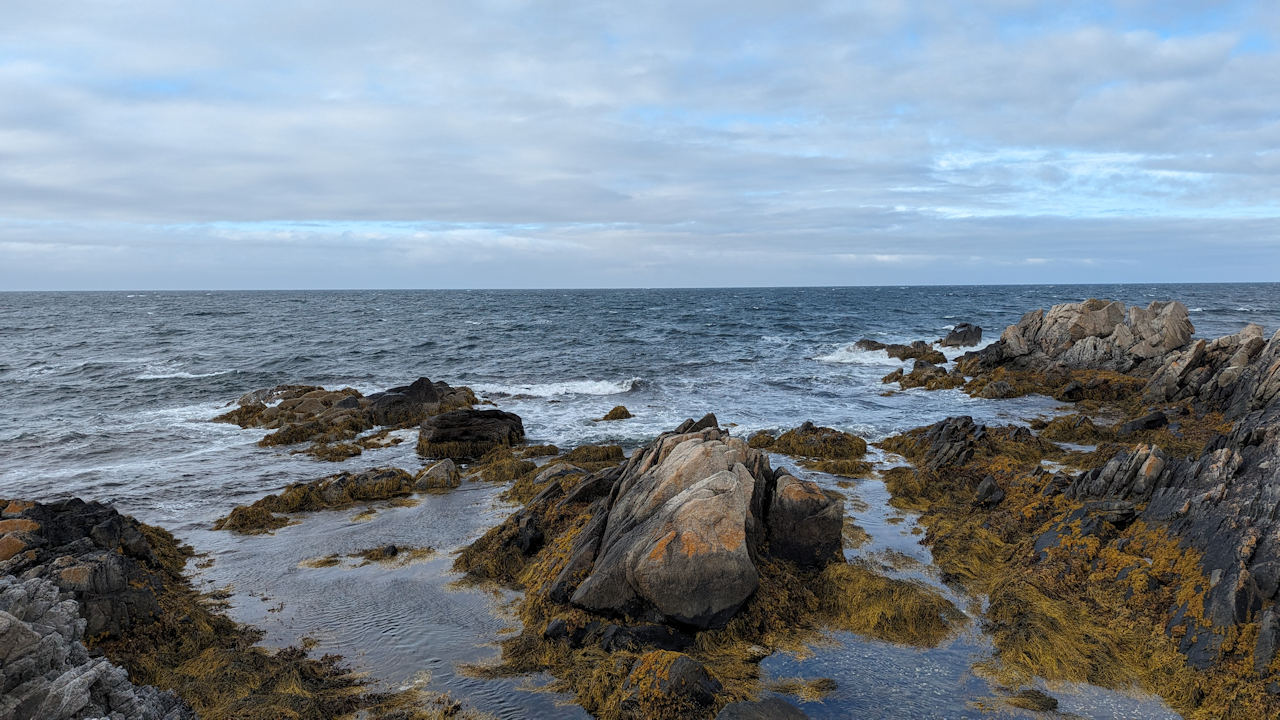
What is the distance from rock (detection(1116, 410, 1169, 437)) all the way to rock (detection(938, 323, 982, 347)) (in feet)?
108

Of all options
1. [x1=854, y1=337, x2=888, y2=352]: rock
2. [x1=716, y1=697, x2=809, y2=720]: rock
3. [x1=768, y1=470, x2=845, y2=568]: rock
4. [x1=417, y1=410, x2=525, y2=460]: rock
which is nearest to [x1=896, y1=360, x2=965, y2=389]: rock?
[x1=854, y1=337, x2=888, y2=352]: rock

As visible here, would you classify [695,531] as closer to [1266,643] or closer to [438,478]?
[1266,643]

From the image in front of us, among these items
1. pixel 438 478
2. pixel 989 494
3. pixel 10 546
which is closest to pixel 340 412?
pixel 438 478

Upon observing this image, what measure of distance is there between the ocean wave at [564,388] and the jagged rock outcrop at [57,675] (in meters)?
28.3

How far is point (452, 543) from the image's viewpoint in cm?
1602

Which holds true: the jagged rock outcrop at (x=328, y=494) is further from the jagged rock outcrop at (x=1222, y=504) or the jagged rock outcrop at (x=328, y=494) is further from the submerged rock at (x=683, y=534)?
the jagged rock outcrop at (x=1222, y=504)

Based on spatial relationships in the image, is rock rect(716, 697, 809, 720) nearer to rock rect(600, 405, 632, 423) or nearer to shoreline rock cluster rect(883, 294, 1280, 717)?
shoreline rock cluster rect(883, 294, 1280, 717)

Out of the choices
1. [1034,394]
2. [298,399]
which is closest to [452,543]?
[298,399]

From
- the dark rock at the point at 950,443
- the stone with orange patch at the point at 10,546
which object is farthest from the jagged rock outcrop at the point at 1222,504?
the stone with orange patch at the point at 10,546

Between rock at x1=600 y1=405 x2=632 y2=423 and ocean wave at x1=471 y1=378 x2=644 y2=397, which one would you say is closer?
rock at x1=600 y1=405 x2=632 y2=423

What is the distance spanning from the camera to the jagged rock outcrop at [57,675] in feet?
24.2

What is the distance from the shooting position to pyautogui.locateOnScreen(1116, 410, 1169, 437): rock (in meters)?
23.1

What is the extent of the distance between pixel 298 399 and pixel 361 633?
2480 cm

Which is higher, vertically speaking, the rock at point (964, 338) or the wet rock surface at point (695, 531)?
the rock at point (964, 338)
